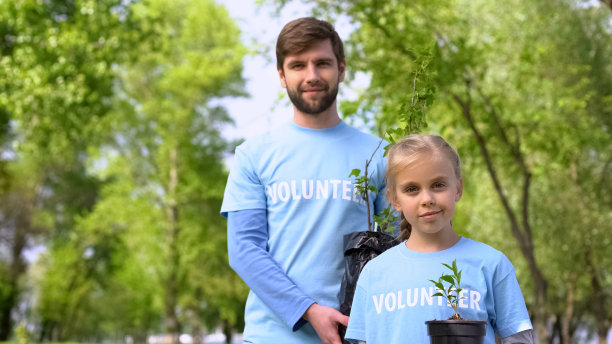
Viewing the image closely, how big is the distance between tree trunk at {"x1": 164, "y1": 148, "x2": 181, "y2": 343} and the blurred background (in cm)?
9

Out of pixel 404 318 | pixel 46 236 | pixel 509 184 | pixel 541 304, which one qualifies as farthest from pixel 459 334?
pixel 46 236

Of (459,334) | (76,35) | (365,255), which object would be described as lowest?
(459,334)

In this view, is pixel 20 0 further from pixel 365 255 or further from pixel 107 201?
pixel 107 201

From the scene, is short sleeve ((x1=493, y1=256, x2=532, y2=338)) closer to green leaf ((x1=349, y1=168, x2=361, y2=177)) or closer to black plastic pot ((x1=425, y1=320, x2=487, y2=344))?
black plastic pot ((x1=425, y1=320, x2=487, y2=344))

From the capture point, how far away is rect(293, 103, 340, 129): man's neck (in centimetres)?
299

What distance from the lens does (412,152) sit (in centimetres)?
229

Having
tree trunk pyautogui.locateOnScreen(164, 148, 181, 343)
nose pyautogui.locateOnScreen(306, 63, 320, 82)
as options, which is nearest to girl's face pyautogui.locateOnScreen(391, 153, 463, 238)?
nose pyautogui.locateOnScreen(306, 63, 320, 82)

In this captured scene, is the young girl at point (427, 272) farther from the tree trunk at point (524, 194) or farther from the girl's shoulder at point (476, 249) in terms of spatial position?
the tree trunk at point (524, 194)

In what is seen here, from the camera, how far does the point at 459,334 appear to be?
1.94 m

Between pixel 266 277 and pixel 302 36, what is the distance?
3.31 ft

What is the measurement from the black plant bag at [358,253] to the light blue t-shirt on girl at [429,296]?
0.21 meters

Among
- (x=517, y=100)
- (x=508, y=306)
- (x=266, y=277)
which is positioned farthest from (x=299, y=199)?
(x=517, y=100)

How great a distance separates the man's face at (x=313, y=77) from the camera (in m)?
2.85

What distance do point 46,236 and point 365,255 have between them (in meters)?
37.9
